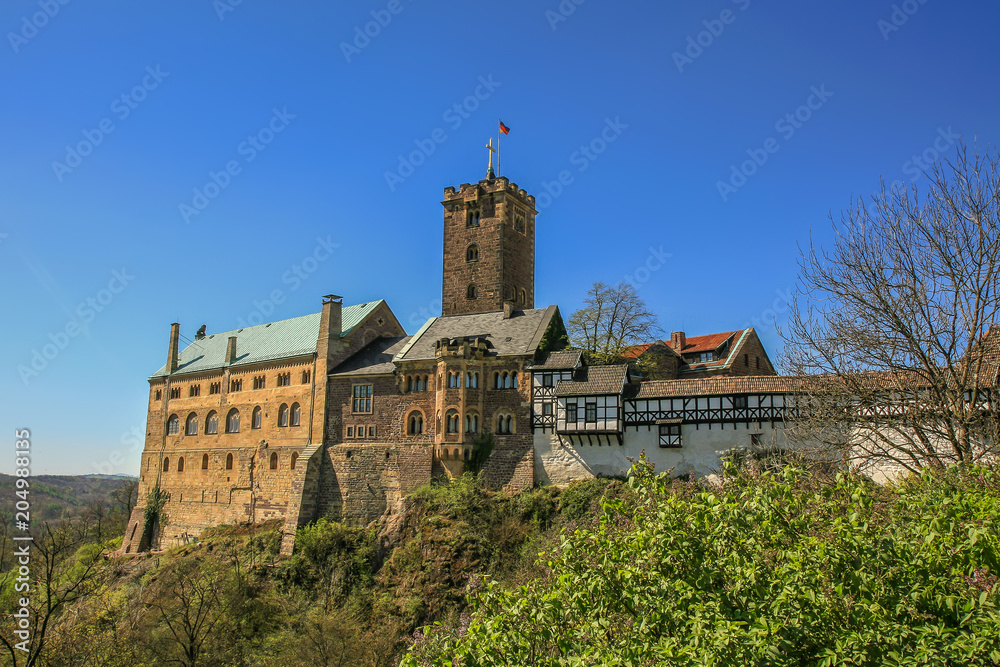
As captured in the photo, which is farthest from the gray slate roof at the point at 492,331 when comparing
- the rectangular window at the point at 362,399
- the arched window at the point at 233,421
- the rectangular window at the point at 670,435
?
the arched window at the point at 233,421

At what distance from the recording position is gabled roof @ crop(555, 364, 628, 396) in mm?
37625

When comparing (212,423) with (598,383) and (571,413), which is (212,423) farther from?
(598,383)

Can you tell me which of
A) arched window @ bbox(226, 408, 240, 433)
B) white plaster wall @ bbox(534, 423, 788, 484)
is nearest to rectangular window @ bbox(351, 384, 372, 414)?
white plaster wall @ bbox(534, 423, 788, 484)

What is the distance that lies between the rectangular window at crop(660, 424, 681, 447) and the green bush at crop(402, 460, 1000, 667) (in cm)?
2211

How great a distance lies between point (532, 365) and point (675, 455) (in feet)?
28.6

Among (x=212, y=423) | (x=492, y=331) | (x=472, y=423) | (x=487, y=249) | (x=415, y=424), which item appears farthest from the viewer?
(x=212, y=423)

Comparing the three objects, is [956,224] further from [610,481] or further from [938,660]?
[610,481]

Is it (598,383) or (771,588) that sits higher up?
(598,383)

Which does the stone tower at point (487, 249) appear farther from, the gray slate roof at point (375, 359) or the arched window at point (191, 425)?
the arched window at point (191, 425)

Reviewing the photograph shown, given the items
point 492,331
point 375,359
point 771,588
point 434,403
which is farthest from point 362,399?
point 771,588

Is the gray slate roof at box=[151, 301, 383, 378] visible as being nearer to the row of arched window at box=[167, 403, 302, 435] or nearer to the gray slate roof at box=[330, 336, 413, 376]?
the gray slate roof at box=[330, 336, 413, 376]

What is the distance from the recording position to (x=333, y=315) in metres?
47.5

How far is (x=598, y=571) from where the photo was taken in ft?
43.2

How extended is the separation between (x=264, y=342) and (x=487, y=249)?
16834mm
